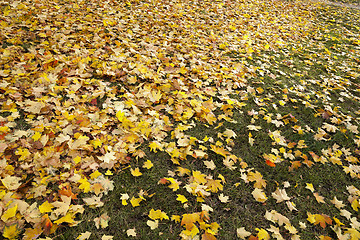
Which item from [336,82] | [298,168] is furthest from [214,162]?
[336,82]

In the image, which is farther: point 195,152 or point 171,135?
point 171,135

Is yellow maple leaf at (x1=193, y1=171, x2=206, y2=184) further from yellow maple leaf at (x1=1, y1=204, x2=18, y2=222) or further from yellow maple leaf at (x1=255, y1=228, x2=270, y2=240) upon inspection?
yellow maple leaf at (x1=1, y1=204, x2=18, y2=222)

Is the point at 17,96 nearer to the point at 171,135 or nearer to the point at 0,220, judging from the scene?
the point at 0,220

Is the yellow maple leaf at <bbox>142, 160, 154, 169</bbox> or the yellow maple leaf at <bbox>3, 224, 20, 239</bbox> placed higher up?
the yellow maple leaf at <bbox>142, 160, 154, 169</bbox>

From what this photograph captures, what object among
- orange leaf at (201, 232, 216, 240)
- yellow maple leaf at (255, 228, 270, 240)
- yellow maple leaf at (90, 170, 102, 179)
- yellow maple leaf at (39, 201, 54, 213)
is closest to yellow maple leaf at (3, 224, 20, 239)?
yellow maple leaf at (39, 201, 54, 213)

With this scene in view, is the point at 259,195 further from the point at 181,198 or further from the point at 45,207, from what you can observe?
the point at 45,207

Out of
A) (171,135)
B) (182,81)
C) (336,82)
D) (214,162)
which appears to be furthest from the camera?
(336,82)

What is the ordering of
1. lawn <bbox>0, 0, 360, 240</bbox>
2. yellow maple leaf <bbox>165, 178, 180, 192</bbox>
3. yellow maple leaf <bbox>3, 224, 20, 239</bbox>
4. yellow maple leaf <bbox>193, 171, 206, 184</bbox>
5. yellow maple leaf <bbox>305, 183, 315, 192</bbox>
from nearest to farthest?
yellow maple leaf <bbox>3, 224, 20, 239</bbox> → lawn <bbox>0, 0, 360, 240</bbox> → yellow maple leaf <bbox>165, 178, 180, 192</bbox> → yellow maple leaf <bbox>193, 171, 206, 184</bbox> → yellow maple leaf <bbox>305, 183, 315, 192</bbox>

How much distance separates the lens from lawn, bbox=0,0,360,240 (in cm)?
198

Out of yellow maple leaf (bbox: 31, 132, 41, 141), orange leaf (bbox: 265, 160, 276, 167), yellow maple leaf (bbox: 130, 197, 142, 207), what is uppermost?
yellow maple leaf (bbox: 31, 132, 41, 141)

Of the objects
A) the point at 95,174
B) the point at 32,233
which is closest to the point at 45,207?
the point at 32,233

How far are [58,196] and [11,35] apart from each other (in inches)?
136

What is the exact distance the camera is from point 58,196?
6.36ft

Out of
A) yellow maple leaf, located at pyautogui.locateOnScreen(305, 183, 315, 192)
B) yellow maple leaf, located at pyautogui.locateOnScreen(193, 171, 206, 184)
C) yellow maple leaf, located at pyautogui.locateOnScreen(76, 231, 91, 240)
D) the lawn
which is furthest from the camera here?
yellow maple leaf, located at pyautogui.locateOnScreen(305, 183, 315, 192)
